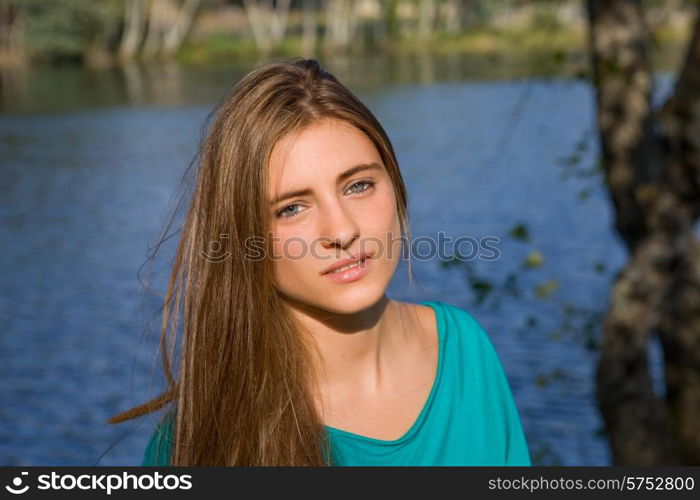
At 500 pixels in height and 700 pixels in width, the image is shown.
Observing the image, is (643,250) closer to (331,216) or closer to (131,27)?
(331,216)

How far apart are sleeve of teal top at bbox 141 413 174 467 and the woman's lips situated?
1.52 ft

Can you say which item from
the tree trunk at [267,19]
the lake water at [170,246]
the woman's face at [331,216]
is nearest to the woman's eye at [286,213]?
the woman's face at [331,216]

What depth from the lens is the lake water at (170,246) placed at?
931cm

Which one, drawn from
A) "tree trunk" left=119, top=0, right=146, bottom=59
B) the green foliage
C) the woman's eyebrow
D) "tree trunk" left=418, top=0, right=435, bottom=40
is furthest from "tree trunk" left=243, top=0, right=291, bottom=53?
the woman's eyebrow

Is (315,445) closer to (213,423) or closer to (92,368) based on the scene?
(213,423)

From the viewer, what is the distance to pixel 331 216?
76.5 inches

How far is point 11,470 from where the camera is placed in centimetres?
254

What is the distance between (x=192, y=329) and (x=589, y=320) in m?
4.91

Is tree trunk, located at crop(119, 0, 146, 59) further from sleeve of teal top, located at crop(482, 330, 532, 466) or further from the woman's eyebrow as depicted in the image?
the woman's eyebrow

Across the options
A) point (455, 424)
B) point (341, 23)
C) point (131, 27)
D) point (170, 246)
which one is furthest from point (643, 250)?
point (341, 23)

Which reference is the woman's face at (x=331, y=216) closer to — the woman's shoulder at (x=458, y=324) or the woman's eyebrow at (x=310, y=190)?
the woman's eyebrow at (x=310, y=190)

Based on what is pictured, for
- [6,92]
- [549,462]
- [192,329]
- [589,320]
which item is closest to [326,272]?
[192,329]

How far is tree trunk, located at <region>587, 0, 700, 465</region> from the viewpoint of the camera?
4891 millimetres

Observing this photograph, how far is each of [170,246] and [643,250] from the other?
4.09 m
